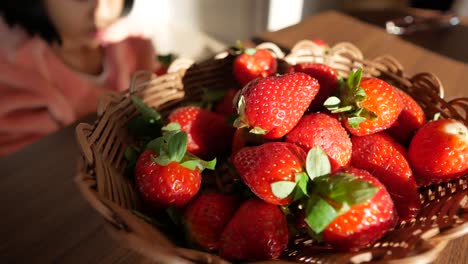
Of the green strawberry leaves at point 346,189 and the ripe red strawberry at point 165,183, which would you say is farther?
the ripe red strawberry at point 165,183

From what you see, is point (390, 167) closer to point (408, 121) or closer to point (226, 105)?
point (408, 121)

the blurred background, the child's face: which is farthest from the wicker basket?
the blurred background

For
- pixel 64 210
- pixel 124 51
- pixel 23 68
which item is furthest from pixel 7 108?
pixel 64 210

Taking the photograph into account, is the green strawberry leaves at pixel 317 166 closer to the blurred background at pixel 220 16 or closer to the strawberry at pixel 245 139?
the strawberry at pixel 245 139

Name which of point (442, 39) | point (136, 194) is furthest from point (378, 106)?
point (442, 39)

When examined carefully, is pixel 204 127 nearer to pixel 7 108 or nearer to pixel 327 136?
pixel 327 136

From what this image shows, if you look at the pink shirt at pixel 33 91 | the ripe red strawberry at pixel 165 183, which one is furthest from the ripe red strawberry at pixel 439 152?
the pink shirt at pixel 33 91
